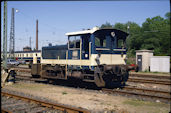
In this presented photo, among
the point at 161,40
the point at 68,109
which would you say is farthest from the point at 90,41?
the point at 161,40

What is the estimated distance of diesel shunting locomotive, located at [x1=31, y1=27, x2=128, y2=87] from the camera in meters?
9.85

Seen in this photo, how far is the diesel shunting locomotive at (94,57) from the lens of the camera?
9.85 meters

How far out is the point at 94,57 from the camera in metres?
9.80

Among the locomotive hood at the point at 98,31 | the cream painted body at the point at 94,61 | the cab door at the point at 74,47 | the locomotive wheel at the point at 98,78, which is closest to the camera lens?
the locomotive wheel at the point at 98,78

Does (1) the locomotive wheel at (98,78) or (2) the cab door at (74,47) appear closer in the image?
(1) the locomotive wheel at (98,78)

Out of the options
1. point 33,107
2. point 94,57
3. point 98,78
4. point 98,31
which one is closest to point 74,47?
point 94,57

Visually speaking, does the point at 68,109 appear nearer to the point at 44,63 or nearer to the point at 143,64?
the point at 44,63

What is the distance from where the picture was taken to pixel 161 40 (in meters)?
45.8

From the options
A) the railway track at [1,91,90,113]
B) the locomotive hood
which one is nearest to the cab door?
the locomotive hood

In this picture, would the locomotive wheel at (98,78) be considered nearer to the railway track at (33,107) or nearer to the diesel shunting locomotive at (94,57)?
the diesel shunting locomotive at (94,57)

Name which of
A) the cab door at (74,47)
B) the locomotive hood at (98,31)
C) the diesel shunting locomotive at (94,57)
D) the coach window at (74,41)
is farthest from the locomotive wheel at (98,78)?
the locomotive hood at (98,31)

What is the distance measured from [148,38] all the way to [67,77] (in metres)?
42.9

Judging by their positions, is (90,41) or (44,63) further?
(44,63)

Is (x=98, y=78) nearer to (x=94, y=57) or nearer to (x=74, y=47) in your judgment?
(x=94, y=57)
